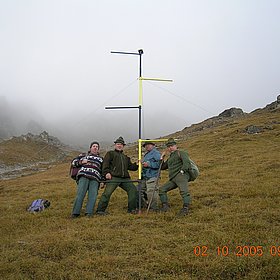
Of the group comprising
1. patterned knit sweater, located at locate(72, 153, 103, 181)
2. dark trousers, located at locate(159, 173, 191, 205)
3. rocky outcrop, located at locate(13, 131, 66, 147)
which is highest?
patterned knit sweater, located at locate(72, 153, 103, 181)

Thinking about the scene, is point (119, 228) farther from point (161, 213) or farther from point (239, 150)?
point (239, 150)

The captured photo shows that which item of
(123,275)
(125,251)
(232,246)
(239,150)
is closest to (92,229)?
(125,251)

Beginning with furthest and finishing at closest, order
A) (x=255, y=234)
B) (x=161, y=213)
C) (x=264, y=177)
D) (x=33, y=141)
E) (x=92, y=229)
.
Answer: (x=33, y=141) < (x=264, y=177) < (x=161, y=213) < (x=92, y=229) < (x=255, y=234)

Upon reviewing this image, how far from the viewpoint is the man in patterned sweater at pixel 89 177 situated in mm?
10414

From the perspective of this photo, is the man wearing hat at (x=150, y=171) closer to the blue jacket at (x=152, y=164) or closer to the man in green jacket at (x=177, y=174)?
the blue jacket at (x=152, y=164)

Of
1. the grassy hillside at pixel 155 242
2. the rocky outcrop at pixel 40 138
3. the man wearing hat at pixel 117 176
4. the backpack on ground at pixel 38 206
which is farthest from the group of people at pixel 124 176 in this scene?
the rocky outcrop at pixel 40 138

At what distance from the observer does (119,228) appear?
8516mm

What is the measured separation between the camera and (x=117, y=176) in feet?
35.7

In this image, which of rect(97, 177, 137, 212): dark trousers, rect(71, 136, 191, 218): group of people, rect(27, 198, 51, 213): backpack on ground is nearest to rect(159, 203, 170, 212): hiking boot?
rect(71, 136, 191, 218): group of people

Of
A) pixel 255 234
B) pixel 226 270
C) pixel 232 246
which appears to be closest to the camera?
pixel 226 270

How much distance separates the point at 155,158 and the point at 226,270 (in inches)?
241

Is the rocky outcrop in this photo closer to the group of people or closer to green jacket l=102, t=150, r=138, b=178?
the group of people

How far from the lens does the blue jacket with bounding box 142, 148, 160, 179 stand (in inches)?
445

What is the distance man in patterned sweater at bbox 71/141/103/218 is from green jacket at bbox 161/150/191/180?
2657 mm
